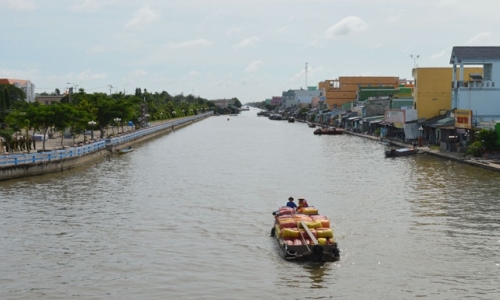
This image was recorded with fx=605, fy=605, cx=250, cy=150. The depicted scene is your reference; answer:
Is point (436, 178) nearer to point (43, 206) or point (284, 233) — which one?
point (284, 233)

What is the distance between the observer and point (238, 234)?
24.2 metres

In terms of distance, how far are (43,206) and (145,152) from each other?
33.6 meters

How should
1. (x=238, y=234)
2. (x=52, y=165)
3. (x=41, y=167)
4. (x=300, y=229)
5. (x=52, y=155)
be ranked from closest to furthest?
1. (x=300, y=229)
2. (x=238, y=234)
3. (x=41, y=167)
4. (x=52, y=165)
5. (x=52, y=155)

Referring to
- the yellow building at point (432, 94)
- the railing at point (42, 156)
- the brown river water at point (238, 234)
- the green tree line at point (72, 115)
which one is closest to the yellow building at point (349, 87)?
the green tree line at point (72, 115)

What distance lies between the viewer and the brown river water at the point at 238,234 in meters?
18.0

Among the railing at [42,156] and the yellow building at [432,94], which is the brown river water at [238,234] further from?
the yellow building at [432,94]

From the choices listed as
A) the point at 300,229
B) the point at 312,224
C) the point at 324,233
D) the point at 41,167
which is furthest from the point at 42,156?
the point at 324,233

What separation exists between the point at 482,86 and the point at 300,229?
42.7 metres

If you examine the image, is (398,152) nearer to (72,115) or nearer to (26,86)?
(72,115)

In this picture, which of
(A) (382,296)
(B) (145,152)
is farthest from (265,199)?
(B) (145,152)

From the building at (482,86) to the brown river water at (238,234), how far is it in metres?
16.5

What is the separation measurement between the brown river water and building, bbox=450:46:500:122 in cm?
1649

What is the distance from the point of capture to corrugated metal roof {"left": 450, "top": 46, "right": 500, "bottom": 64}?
56.8m

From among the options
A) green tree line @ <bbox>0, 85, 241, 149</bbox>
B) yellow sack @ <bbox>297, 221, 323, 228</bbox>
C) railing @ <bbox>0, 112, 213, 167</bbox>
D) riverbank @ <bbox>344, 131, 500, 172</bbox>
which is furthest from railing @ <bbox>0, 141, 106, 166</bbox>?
riverbank @ <bbox>344, 131, 500, 172</bbox>
